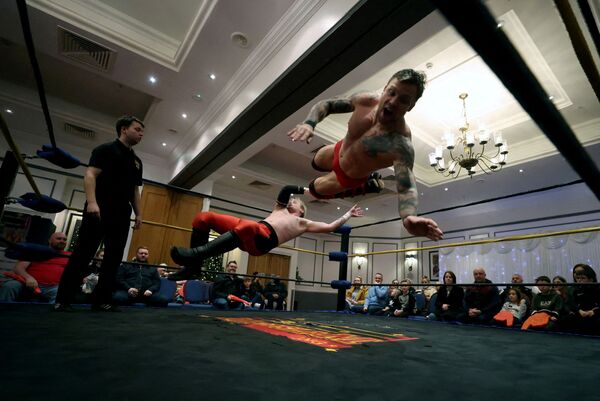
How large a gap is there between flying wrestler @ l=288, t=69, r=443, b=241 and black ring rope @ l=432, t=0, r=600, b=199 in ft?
2.18

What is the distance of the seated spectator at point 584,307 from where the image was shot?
8.50 ft

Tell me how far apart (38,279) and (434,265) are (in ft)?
28.9

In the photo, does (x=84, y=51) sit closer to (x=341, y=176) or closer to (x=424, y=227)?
(x=341, y=176)

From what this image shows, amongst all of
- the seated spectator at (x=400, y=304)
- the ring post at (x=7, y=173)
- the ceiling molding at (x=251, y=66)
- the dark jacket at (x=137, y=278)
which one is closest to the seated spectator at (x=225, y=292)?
the dark jacket at (x=137, y=278)

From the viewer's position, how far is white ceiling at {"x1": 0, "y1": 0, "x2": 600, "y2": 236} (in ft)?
10.9

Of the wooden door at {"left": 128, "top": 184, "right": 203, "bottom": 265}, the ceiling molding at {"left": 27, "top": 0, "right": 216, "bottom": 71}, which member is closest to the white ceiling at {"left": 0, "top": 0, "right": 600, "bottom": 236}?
the ceiling molding at {"left": 27, "top": 0, "right": 216, "bottom": 71}

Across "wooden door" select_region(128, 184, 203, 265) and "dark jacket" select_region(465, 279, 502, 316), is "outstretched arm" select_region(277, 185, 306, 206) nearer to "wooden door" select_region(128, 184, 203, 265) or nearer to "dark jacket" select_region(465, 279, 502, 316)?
"dark jacket" select_region(465, 279, 502, 316)

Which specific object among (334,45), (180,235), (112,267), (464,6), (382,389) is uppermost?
(334,45)

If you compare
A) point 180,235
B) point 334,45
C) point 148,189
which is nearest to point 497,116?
point 334,45

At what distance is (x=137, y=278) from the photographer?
306 centimetres

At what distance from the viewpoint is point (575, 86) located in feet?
13.6

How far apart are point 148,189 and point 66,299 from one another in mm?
5194

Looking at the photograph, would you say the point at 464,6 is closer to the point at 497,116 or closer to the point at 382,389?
the point at 382,389

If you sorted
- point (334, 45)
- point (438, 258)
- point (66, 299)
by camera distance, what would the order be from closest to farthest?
point (66, 299) < point (334, 45) < point (438, 258)
